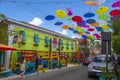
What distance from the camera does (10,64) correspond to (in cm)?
2764

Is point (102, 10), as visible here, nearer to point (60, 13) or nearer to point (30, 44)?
point (60, 13)

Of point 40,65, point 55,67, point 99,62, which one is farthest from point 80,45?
point 99,62

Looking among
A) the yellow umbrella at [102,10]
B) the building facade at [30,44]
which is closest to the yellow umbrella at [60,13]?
the yellow umbrella at [102,10]

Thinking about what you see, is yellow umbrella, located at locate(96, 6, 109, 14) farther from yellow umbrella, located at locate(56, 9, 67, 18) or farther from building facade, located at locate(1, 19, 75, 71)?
building facade, located at locate(1, 19, 75, 71)

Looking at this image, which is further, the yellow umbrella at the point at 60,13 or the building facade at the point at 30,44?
the building facade at the point at 30,44

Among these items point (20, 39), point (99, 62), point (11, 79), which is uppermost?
point (20, 39)

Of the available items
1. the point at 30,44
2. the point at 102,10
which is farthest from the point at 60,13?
the point at 30,44

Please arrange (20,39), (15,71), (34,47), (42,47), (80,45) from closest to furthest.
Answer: (15,71)
(20,39)
(34,47)
(42,47)
(80,45)

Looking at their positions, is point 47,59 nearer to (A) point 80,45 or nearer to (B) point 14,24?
(B) point 14,24

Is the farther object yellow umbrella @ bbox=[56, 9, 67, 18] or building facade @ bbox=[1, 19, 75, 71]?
building facade @ bbox=[1, 19, 75, 71]

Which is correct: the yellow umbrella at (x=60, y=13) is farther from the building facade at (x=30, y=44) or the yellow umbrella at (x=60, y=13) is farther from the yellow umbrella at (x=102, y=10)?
the building facade at (x=30, y=44)

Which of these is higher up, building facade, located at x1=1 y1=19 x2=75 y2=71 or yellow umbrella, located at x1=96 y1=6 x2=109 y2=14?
yellow umbrella, located at x1=96 y1=6 x2=109 y2=14

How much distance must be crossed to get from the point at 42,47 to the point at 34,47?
2969 mm

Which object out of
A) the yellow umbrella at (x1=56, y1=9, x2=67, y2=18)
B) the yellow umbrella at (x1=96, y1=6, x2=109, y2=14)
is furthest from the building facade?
the yellow umbrella at (x1=96, y1=6, x2=109, y2=14)
